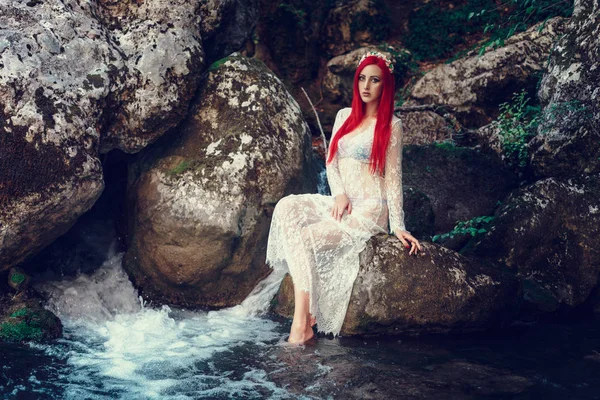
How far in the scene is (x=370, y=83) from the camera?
A: 5344mm

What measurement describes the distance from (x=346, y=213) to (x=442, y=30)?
7790mm

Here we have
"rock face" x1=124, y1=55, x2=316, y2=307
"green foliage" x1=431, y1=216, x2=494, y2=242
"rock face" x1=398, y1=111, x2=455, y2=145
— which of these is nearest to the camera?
"rock face" x1=124, y1=55, x2=316, y2=307

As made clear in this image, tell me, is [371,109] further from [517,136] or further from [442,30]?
[442,30]

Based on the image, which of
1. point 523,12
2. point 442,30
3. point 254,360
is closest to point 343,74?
point 442,30

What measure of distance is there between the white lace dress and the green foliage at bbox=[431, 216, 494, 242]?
1293 millimetres

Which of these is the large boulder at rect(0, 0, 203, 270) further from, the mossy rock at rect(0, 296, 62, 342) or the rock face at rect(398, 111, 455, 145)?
the rock face at rect(398, 111, 455, 145)

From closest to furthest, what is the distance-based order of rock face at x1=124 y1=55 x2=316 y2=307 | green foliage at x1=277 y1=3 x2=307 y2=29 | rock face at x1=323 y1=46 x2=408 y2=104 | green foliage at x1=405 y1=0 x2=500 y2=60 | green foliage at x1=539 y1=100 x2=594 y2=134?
rock face at x1=124 y1=55 x2=316 y2=307, green foliage at x1=539 y1=100 x2=594 y2=134, rock face at x1=323 y1=46 x2=408 y2=104, green foliage at x1=277 y1=3 x2=307 y2=29, green foliage at x1=405 y1=0 x2=500 y2=60

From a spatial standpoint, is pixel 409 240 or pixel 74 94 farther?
pixel 74 94

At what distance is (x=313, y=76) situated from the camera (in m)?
12.0

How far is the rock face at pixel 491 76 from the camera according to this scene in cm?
894

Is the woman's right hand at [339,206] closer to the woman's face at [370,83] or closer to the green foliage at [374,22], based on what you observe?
the woman's face at [370,83]

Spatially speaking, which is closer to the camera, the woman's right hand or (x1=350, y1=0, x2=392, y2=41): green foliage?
the woman's right hand

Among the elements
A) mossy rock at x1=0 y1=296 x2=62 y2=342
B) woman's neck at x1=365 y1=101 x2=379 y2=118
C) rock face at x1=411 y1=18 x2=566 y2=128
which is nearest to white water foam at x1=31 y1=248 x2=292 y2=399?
mossy rock at x1=0 y1=296 x2=62 y2=342

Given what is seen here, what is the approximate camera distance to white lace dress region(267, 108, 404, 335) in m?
5.15
